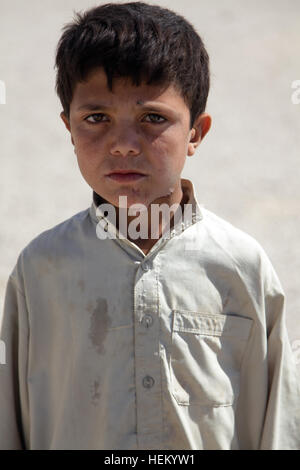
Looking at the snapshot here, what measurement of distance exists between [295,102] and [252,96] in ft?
1.38

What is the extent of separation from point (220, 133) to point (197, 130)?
405 cm

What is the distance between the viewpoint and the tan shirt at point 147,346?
166 cm

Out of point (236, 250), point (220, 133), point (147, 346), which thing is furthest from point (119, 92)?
point (220, 133)

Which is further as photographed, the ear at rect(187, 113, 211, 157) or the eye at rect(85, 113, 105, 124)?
the ear at rect(187, 113, 211, 157)

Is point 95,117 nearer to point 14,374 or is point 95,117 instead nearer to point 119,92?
point 119,92

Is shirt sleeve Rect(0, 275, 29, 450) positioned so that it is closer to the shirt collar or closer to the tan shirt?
the tan shirt

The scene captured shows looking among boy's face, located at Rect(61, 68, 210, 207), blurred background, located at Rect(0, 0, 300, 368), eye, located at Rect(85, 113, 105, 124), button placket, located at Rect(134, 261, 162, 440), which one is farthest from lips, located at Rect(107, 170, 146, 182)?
blurred background, located at Rect(0, 0, 300, 368)

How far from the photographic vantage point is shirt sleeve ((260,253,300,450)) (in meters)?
1.73

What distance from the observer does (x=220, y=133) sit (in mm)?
5871

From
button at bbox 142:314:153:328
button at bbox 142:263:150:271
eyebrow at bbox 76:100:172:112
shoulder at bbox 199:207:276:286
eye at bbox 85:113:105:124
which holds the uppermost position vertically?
eyebrow at bbox 76:100:172:112

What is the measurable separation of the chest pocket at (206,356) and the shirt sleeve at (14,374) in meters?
0.34

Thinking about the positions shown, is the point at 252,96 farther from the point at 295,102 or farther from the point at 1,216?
the point at 1,216

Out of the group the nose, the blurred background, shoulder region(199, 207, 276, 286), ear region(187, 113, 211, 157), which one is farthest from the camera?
the blurred background

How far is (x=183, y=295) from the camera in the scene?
1703 millimetres
